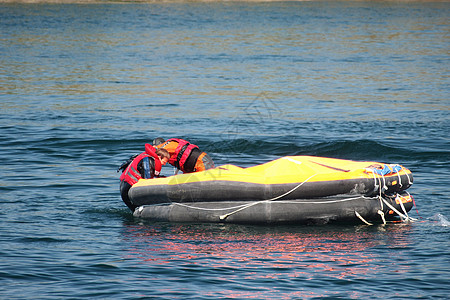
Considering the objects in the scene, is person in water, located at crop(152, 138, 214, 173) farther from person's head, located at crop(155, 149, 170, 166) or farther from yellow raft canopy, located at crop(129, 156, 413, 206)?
yellow raft canopy, located at crop(129, 156, 413, 206)

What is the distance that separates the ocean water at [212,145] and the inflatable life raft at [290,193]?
0.69 ft

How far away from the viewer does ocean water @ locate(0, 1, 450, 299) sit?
24.9ft

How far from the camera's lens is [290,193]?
30.2 feet

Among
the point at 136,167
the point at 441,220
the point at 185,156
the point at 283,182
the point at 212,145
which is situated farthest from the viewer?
the point at 212,145

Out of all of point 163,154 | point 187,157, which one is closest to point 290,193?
point 187,157

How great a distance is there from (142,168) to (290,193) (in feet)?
7.72

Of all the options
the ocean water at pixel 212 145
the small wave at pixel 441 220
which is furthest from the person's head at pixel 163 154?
the small wave at pixel 441 220

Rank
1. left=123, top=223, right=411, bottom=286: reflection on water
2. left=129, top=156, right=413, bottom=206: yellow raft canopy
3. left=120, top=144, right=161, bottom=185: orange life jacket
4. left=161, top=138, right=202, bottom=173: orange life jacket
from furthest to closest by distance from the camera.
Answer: left=161, top=138, right=202, bottom=173: orange life jacket → left=120, top=144, right=161, bottom=185: orange life jacket → left=129, top=156, right=413, bottom=206: yellow raft canopy → left=123, top=223, right=411, bottom=286: reflection on water

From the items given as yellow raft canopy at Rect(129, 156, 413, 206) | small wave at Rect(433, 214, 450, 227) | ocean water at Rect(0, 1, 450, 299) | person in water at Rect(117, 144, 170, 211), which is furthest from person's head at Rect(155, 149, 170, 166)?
small wave at Rect(433, 214, 450, 227)

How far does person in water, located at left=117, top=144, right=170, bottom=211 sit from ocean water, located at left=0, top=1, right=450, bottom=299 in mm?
449

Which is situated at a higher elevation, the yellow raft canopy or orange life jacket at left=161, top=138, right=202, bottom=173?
orange life jacket at left=161, top=138, right=202, bottom=173

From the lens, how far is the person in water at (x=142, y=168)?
9.96m

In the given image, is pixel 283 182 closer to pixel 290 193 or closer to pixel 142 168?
pixel 290 193

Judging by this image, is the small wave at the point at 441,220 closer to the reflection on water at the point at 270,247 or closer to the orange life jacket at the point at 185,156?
the reflection on water at the point at 270,247
